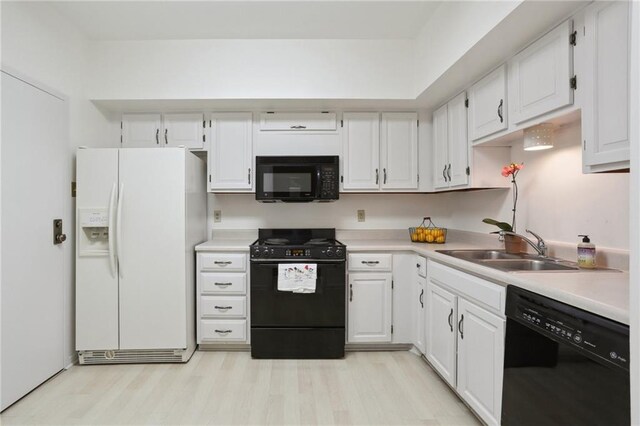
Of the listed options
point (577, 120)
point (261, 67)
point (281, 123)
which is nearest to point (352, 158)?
point (281, 123)

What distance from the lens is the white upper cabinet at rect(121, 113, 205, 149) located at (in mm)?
2949

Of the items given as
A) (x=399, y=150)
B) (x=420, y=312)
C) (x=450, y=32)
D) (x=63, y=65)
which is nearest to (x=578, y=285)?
(x=420, y=312)

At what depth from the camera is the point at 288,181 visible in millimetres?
2854

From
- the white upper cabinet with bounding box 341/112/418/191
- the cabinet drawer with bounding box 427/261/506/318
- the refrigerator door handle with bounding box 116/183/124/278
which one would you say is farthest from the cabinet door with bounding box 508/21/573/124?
the refrigerator door handle with bounding box 116/183/124/278

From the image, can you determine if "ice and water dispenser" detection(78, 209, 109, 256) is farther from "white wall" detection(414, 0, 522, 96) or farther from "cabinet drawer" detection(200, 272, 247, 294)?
"white wall" detection(414, 0, 522, 96)

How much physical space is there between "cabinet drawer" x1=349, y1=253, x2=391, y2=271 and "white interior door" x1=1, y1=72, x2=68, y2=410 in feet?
7.27

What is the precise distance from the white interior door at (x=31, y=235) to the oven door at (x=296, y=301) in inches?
55.2

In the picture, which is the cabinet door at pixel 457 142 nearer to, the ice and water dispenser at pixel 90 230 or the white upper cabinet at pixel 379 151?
the white upper cabinet at pixel 379 151

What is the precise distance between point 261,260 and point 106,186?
1.31 m

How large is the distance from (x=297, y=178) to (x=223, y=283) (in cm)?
109

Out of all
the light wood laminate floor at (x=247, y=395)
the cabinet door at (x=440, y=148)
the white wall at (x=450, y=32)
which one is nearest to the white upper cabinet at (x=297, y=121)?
the white wall at (x=450, y=32)

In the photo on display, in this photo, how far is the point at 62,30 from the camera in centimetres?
243

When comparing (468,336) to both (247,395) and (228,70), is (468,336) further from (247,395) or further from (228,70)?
(228,70)

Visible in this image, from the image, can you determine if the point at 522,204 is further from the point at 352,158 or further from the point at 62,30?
the point at 62,30
